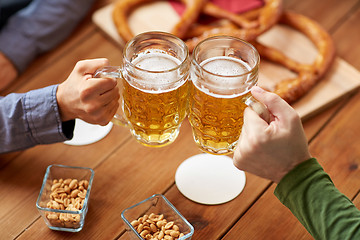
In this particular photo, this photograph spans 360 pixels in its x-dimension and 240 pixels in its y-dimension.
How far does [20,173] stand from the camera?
1263 mm

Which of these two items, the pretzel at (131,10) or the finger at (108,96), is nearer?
the finger at (108,96)

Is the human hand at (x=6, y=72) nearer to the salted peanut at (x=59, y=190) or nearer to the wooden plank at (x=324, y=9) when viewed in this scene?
the salted peanut at (x=59, y=190)

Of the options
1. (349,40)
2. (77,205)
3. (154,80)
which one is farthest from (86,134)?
(349,40)

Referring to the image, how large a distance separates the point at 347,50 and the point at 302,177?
3.16ft

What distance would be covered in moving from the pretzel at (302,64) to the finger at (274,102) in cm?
56

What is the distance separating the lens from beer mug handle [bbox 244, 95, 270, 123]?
0.91 m

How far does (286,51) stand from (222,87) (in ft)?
2.87

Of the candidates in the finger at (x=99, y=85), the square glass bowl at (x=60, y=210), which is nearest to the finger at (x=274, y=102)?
the finger at (x=99, y=85)

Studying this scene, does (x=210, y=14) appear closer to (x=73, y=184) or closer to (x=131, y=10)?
(x=131, y=10)

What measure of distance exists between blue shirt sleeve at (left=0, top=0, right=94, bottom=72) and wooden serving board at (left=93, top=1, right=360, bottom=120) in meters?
0.10

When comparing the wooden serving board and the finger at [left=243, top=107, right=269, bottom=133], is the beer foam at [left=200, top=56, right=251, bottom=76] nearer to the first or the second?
the finger at [left=243, top=107, right=269, bottom=133]

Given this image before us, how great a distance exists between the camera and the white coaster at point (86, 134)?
1342 mm

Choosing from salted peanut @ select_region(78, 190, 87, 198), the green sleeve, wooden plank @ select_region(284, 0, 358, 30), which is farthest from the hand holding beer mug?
wooden plank @ select_region(284, 0, 358, 30)

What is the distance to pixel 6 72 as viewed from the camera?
154 centimetres
